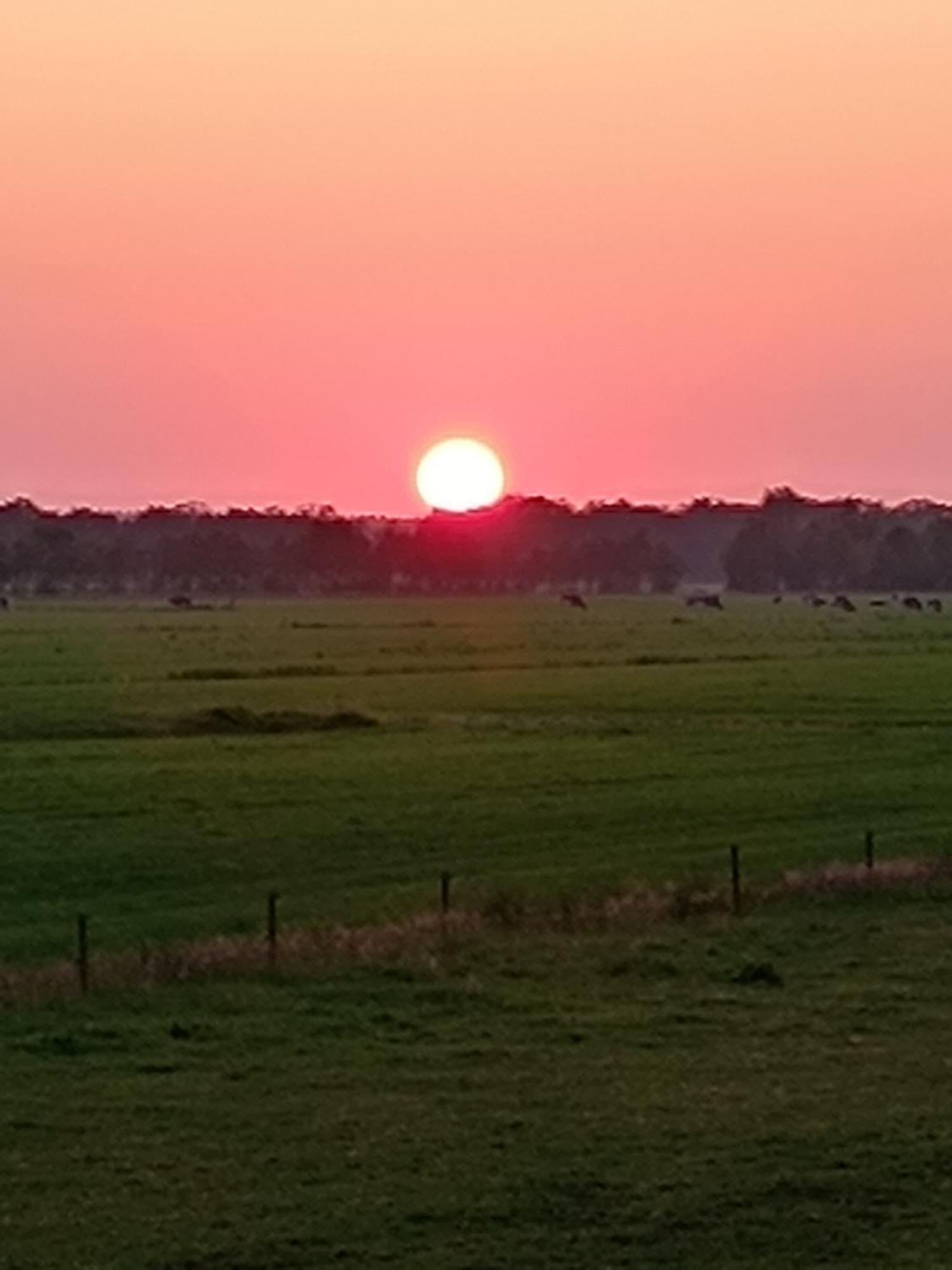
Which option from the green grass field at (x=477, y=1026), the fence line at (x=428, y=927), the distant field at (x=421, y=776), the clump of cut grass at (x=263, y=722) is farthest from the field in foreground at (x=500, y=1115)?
the clump of cut grass at (x=263, y=722)

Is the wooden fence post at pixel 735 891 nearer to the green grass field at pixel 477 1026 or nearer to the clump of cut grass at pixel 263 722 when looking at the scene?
the green grass field at pixel 477 1026

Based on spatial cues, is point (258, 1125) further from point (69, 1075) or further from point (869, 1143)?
point (869, 1143)

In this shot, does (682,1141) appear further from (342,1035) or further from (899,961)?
(899,961)

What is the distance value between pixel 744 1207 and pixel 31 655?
8725cm

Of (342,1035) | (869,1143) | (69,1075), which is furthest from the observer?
(342,1035)

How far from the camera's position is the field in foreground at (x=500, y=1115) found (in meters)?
15.0

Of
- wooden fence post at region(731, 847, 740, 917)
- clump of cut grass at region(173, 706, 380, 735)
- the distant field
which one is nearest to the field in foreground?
wooden fence post at region(731, 847, 740, 917)

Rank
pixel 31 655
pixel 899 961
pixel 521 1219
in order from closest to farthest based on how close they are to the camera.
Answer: pixel 521 1219 < pixel 899 961 < pixel 31 655

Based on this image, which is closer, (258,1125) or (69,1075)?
(258,1125)

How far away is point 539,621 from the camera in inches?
6452

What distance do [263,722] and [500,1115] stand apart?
4794cm

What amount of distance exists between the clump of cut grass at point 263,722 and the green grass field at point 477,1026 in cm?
401

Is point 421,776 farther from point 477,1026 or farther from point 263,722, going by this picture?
point 477,1026

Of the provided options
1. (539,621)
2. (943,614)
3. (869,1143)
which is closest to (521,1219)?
(869,1143)
